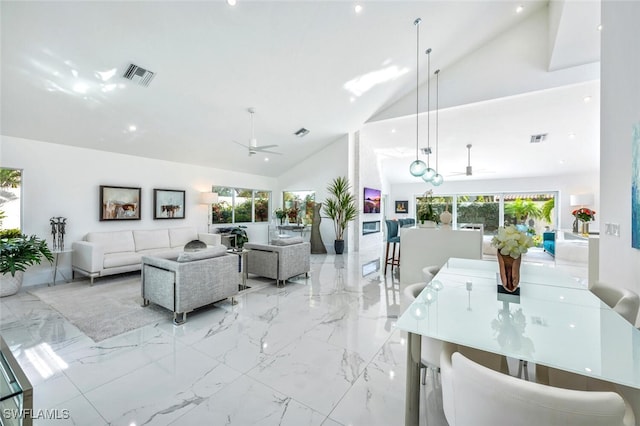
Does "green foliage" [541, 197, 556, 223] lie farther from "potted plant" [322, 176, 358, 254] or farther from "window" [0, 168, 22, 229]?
"window" [0, 168, 22, 229]

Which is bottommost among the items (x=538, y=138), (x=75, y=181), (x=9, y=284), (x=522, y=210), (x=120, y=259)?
(x=9, y=284)

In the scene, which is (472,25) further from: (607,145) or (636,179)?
(636,179)

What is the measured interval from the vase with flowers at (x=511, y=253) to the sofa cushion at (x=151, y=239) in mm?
6210

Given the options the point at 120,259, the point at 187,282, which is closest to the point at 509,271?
the point at 187,282

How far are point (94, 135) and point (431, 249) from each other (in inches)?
236

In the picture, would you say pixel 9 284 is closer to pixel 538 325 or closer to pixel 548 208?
pixel 538 325

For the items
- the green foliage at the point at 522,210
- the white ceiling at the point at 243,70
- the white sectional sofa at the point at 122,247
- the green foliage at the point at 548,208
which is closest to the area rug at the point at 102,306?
the white sectional sofa at the point at 122,247

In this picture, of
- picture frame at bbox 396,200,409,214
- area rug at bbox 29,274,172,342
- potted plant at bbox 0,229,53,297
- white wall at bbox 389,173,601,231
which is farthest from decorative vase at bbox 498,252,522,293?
picture frame at bbox 396,200,409,214

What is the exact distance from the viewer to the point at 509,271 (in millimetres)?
1715

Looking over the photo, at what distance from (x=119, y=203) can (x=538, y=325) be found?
677 cm

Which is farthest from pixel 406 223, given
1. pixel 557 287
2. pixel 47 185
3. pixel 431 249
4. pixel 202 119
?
pixel 47 185

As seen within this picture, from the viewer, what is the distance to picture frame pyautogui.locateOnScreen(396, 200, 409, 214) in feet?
37.3

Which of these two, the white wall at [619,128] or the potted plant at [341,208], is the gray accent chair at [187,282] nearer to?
the white wall at [619,128]

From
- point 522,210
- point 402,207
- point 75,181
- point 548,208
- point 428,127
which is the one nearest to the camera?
point 75,181
